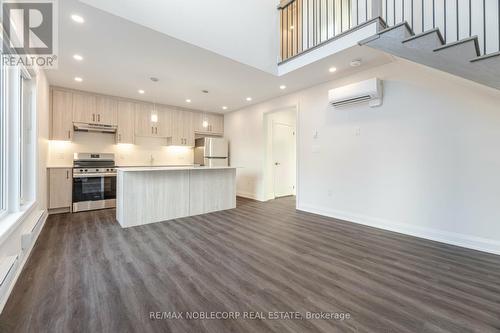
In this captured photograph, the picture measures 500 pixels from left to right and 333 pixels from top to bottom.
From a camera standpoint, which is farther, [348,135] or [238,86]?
[238,86]

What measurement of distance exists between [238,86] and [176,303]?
13.2 ft

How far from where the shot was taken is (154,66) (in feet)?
11.8

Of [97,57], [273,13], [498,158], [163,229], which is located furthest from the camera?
[273,13]

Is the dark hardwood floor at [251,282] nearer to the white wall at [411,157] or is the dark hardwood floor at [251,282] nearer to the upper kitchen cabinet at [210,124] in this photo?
the white wall at [411,157]

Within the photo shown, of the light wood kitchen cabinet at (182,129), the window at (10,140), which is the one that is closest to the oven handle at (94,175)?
the light wood kitchen cabinet at (182,129)

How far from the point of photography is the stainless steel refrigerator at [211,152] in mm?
6422

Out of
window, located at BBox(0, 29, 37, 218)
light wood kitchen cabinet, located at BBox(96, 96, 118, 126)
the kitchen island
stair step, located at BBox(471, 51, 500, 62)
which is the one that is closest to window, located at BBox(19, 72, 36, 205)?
window, located at BBox(0, 29, 37, 218)

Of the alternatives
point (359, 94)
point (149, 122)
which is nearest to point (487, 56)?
point (359, 94)

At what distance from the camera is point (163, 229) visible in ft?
11.4

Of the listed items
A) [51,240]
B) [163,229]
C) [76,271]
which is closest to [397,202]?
[163,229]

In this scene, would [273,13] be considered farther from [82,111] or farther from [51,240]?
[51,240]

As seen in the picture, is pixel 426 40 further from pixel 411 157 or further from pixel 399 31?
pixel 411 157

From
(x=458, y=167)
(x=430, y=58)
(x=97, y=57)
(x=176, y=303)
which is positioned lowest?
(x=176, y=303)

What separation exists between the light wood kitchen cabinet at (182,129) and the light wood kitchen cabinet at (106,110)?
1.45 meters
